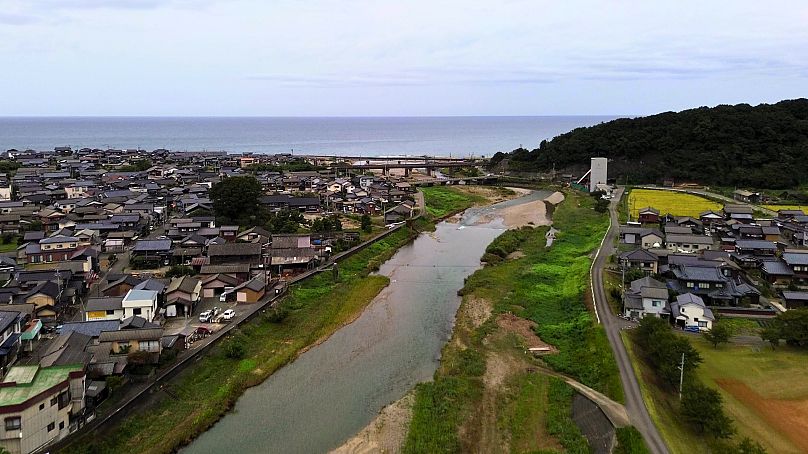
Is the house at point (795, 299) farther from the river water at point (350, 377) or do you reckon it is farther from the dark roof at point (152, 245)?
the dark roof at point (152, 245)

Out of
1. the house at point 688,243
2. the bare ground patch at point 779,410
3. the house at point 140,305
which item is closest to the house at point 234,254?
the house at point 140,305

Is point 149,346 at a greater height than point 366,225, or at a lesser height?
lesser

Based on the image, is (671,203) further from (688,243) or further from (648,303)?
(648,303)

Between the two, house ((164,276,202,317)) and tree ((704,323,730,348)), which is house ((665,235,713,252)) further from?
house ((164,276,202,317))

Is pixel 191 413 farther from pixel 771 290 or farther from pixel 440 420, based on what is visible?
pixel 771 290

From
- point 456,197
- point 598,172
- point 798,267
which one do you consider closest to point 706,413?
point 798,267

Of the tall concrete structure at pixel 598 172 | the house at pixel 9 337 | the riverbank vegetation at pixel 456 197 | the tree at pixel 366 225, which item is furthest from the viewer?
the tall concrete structure at pixel 598 172
